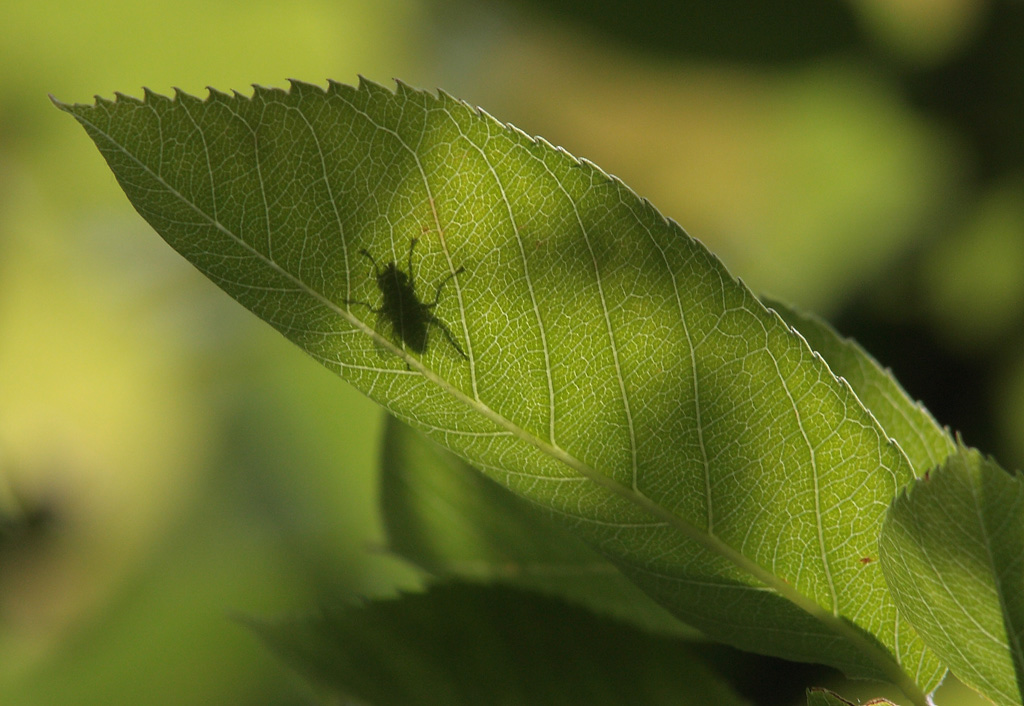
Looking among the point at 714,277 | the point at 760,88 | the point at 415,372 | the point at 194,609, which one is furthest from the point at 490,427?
the point at 194,609

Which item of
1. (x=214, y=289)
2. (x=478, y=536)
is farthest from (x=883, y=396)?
(x=214, y=289)

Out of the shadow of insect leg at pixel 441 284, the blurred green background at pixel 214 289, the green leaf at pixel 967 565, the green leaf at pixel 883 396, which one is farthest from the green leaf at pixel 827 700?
the blurred green background at pixel 214 289

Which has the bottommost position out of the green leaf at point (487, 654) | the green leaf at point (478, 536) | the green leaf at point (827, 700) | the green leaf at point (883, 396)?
the green leaf at point (487, 654)

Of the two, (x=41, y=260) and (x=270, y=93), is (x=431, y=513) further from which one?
(x=41, y=260)

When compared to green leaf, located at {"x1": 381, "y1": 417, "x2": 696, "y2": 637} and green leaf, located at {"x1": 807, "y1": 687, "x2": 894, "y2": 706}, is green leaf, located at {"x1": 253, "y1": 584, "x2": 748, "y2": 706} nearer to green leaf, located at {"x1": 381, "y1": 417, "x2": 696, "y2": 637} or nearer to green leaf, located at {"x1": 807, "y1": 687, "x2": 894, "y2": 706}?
green leaf, located at {"x1": 381, "y1": 417, "x2": 696, "y2": 637}

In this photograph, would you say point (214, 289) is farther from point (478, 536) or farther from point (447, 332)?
point (447, 332)

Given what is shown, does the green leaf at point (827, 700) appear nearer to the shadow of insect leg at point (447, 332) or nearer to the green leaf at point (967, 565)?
the green leaf at point (967, 565)

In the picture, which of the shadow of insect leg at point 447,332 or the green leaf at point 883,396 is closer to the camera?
the shadow of insect leg at point 447,332
